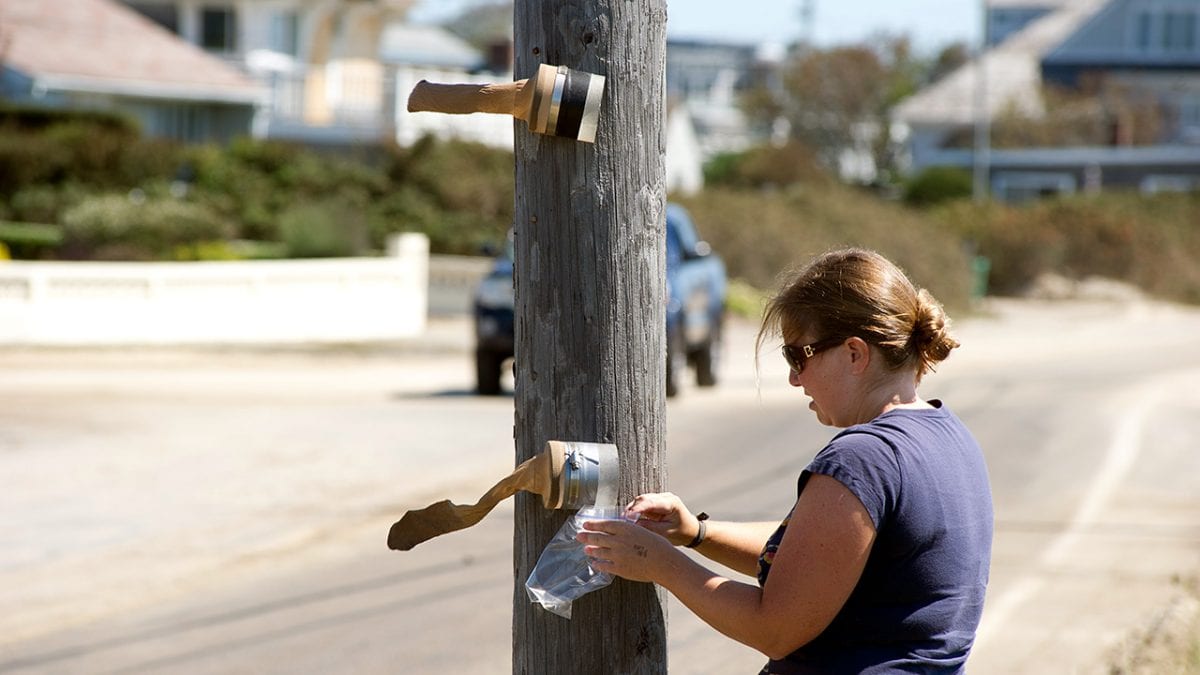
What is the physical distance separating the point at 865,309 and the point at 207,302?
67.7 ft

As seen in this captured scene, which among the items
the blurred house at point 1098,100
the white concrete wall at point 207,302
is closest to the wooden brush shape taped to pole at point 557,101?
the white concrete wall at point 207,302

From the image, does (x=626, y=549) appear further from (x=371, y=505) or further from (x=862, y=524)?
(x=371, y=505)

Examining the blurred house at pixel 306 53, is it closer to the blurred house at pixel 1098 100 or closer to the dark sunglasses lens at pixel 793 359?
the blurred house at pixel 1098 100

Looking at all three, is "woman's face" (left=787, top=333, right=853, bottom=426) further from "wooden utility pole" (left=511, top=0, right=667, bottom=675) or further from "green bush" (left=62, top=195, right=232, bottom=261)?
"green bush" (left=62, top=195, right=232, bottom=261)

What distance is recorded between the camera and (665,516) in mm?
3010

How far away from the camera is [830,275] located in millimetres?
2814

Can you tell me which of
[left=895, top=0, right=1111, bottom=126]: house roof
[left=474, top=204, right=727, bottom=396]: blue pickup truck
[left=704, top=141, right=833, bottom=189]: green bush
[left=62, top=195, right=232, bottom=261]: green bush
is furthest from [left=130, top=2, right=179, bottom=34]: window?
Result: [left=474, top=204, right=727, bottom=396]: blue pickup truck

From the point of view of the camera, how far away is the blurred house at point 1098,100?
57.9 meters

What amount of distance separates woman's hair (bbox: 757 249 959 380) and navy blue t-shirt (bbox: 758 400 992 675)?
0.13 m

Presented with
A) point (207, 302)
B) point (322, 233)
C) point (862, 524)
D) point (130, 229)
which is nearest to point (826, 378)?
point (862, 524)

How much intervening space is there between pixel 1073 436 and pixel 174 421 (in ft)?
26.6

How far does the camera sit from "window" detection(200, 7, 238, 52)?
48.5 metres

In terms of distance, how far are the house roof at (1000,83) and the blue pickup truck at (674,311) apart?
45980 mm

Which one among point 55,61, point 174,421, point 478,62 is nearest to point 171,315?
point 174,421
